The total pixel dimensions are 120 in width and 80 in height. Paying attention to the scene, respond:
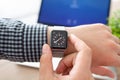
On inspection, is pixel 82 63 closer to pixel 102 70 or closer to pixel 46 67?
pixel 46 67

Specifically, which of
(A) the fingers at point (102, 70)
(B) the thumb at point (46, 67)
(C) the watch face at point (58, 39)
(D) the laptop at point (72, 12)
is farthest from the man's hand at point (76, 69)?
(D) the laptop at point (72, 12)

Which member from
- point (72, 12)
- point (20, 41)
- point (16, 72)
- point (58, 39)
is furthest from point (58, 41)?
point (72, 12)

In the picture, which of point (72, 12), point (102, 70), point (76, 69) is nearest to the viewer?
point (76, 69)

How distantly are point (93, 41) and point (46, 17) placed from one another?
625mm

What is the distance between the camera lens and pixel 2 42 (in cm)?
85

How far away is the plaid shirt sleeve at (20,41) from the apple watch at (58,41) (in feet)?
0.22

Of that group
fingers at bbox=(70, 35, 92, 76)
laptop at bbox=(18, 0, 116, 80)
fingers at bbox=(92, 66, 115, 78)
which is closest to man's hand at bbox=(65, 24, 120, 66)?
fingers at bbox=(92, 66, 115, 78)

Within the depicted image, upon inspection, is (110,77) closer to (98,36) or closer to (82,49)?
(98,36)

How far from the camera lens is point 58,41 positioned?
2.54ft

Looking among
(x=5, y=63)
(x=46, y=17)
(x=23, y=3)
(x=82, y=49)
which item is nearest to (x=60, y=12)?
(x=46, y=17)

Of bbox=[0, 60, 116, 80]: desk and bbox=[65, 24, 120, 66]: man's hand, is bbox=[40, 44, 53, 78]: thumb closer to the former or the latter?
bbox=[65, 24, 120, 66]: man's hand

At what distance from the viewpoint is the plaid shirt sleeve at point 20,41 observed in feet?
2.79

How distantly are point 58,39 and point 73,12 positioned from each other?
2.28 ft

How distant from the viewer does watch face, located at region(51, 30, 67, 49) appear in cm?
77
